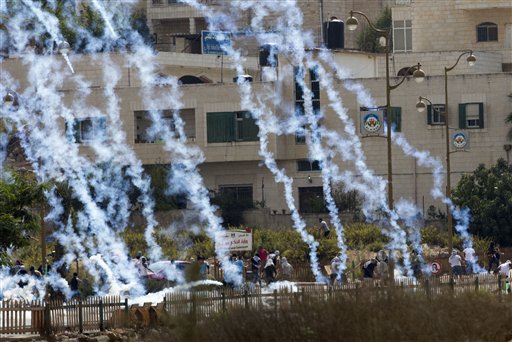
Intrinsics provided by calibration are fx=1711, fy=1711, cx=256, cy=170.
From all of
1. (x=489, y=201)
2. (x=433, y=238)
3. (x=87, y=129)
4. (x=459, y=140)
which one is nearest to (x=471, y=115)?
(x=459, y=140)

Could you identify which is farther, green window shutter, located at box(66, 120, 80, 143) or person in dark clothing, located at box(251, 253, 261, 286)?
green window shutter, located at box(66, 120, 80, 143)

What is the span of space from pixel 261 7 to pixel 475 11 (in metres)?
13.8

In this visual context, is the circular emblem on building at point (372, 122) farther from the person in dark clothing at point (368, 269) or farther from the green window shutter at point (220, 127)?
the person in dark clothing at point (368, 269)

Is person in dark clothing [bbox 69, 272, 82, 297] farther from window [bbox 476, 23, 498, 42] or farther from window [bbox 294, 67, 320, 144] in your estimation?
window [bbox 476, 23, 498, 42]

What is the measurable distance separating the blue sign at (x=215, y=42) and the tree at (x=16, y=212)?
126 feet

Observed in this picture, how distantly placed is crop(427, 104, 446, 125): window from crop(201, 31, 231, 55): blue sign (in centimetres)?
1413

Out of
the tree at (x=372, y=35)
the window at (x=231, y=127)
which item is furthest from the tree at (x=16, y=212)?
the tree at (x=372, y=35)

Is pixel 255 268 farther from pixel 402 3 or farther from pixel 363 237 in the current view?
pixel 402 3

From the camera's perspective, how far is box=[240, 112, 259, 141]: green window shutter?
67.8m

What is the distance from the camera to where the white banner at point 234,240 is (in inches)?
2069

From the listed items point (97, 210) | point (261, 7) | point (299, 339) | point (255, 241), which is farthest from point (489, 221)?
point (299, 339)

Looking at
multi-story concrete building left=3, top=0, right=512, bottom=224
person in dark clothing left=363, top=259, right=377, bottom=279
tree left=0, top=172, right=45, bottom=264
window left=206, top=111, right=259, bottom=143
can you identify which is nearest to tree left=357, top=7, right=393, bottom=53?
multi-story concrete building left=3, top=0, right=512, bottom=224

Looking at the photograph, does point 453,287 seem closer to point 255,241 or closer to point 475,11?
point 255,241

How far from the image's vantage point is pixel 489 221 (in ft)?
199
